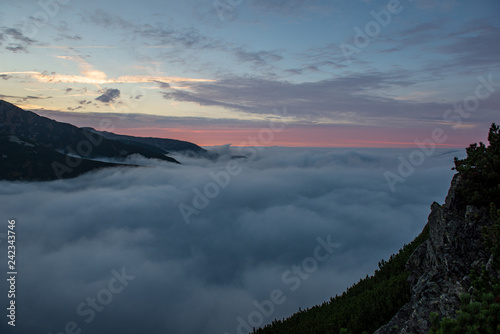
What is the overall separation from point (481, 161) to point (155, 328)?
20661cm

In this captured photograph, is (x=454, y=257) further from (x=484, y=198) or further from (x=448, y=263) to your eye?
(x=484, y=198)

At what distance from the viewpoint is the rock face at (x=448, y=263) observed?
14.7 m

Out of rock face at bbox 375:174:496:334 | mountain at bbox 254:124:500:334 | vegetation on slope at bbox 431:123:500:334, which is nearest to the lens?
vegetation on slope at bbox 431:123:500:334

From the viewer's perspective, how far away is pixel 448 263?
16.1m

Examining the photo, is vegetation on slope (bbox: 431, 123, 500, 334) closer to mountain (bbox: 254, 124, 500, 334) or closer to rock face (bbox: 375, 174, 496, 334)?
mountain (bbox: 254, 124, 500, 334)

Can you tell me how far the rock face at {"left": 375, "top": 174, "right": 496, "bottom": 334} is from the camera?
14688 millimetres

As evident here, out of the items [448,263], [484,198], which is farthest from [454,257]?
[484,198]

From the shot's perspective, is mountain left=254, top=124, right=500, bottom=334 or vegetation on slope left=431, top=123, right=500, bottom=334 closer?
vegetation on slope left=431, top=123, right=500, bottom=334

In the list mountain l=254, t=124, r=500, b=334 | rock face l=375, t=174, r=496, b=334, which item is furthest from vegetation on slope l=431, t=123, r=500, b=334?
rock face l=375, t=174, r=496, b=334

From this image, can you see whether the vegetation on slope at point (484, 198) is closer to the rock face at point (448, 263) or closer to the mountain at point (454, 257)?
the mountain at point (454, 257)

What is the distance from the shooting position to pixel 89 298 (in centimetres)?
17000

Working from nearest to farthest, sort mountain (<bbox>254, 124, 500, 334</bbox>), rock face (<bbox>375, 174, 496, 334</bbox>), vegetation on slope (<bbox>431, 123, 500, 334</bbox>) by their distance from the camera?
vegetation on slope (<bbox>431, 123, 500, 334</bbox>), mountain (<bbox>254, 124, 500, 334</bbox>), rock face (<bbox>375, 174, 496, 334</bbox>)

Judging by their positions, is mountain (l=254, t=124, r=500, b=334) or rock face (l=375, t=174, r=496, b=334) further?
rock face (l=375, t=174, r=496, b=334)

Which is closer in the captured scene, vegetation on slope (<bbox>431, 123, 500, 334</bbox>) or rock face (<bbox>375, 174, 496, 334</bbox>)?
vegetation on slope (<bbox>431, 123, 500, 334</bbox>)
